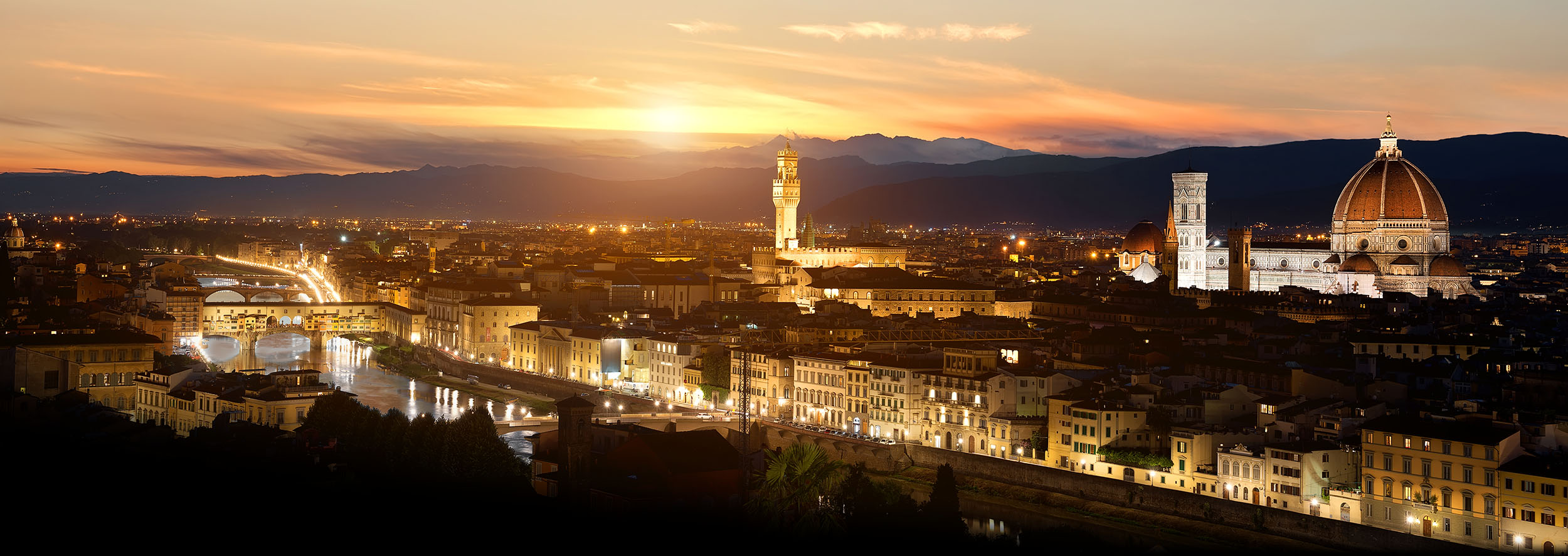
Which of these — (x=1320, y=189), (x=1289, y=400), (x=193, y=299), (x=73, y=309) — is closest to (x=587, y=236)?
(x=1320, y=189)

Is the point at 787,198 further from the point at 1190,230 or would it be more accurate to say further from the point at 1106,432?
the point at 1106,432

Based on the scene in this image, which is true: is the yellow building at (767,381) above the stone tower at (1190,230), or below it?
below

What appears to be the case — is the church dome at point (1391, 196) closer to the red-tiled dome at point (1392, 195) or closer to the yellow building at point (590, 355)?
the red-tiled dome at point (1392, 195)

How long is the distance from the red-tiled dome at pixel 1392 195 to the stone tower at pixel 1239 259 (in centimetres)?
353

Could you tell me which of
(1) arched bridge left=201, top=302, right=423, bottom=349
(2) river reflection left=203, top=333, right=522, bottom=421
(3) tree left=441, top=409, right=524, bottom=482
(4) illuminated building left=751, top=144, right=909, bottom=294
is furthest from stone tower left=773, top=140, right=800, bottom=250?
(3) tree left=441, top=409, right=524, bottom=482

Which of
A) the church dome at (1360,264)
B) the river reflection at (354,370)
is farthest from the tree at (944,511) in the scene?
the church dome at (1360,264)

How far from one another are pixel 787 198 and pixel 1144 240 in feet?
49.5

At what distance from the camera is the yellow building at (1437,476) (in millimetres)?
22922

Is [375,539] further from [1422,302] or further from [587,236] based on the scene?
[587,236]

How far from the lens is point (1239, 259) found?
64.6 metres

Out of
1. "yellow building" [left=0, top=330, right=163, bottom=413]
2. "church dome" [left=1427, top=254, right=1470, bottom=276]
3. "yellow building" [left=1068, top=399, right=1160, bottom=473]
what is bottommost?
"yellow building" [left=1068, top=399, right=1160, bottom=473]

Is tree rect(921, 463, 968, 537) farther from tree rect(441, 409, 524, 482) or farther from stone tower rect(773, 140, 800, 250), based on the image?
stone tower rect(773, 140, 800, 250)

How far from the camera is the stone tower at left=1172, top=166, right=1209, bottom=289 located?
65.5 metres

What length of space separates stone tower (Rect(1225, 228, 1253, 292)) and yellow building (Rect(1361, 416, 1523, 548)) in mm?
40592
